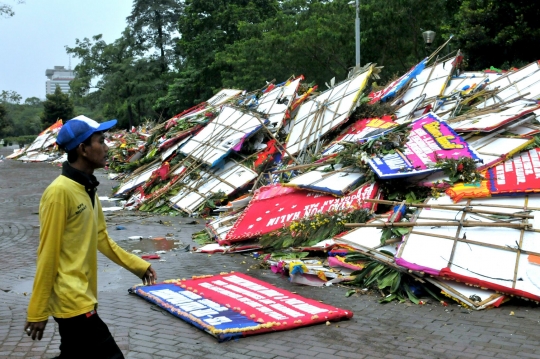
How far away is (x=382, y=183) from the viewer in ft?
27.1

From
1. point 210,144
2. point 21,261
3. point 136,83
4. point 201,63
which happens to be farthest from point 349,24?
point 136,83

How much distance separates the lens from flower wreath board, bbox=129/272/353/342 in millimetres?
5059

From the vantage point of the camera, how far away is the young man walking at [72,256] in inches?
112

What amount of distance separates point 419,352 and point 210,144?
1023 cm

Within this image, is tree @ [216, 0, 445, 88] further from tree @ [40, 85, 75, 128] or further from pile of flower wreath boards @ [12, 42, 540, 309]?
tree @ [40, 85, 75, 128]

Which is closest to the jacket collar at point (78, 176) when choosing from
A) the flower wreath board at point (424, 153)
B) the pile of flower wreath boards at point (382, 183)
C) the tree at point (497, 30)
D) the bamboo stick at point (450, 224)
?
the pile of flower wreath boards at point (382, 183)

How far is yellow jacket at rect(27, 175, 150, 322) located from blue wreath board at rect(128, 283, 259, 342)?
2.09m

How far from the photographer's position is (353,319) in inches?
215

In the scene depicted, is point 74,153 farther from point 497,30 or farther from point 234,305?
point 497,30

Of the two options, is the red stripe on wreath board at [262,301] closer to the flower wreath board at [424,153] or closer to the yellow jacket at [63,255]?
the yellow jacket at [63,255]

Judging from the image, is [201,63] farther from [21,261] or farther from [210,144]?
[21,261]

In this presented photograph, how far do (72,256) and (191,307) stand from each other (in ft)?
9.11

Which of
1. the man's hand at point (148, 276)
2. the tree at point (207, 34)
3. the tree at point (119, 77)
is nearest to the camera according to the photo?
the man's hand at point (148, 276)

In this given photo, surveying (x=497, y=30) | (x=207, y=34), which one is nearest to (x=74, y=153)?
(x=497, y=30)
